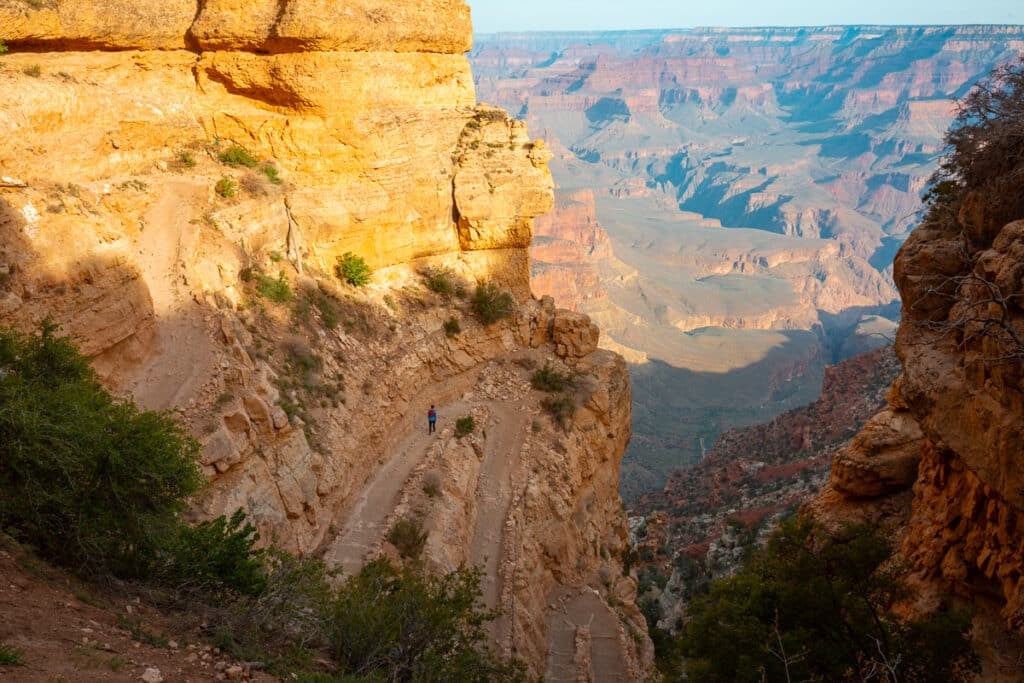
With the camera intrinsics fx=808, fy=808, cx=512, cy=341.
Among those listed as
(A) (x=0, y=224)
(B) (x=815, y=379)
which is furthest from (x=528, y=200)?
(B) (x=815, y=379)

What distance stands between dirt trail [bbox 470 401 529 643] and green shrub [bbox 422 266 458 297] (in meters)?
4.16

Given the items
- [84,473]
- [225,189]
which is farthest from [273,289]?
[84,473]

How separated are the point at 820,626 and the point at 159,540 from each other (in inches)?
389

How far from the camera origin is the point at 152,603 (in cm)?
1095

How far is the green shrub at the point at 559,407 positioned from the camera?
2714cm

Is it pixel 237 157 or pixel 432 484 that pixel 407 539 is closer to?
pixel 432 484

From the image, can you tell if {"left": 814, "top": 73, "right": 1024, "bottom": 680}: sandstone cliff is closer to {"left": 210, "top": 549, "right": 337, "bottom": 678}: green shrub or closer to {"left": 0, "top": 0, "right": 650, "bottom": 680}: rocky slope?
{"left": 0, "top": 0, "right": 650, "bottom": 680}: rocky slope

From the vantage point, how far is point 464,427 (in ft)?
78.6

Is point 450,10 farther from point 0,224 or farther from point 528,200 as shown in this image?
point 0,224

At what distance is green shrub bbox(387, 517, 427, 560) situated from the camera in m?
18.1

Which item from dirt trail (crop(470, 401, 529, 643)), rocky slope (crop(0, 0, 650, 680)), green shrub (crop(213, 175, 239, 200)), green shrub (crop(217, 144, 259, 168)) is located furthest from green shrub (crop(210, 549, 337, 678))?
green shrub (crop(217, 144, 259, 168))

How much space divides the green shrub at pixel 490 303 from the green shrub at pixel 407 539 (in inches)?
410

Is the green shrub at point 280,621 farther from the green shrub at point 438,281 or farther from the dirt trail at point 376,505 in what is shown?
the green shrub at point 438,281

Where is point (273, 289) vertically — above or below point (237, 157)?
below
